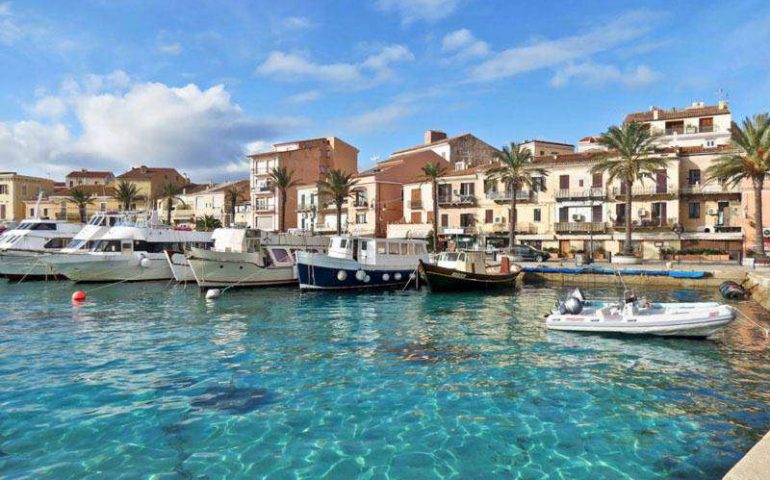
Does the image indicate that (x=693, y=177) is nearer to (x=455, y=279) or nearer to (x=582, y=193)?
(x=582, y=193)

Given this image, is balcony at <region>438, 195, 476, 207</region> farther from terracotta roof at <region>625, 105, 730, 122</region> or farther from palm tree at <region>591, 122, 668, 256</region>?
terracotta roof at <region>625, 105, 730, 122</region>

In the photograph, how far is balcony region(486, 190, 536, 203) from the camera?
53531 millimetres

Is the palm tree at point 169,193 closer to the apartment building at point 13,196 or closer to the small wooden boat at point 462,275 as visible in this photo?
the apartment building at point 13,196

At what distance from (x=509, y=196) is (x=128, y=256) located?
36.7 meters

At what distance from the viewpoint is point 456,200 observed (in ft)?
186

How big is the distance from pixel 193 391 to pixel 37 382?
12.4 ft

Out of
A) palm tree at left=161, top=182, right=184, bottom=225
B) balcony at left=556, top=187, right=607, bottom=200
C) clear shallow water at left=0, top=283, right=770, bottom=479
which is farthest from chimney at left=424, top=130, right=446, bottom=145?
clear shallow water at left=0, top=283, right=770, bottom=479

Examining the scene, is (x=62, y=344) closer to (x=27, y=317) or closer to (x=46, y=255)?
(x=27, y=317)

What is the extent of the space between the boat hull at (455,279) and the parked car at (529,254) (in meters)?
14.6

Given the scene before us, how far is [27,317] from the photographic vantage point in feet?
67.2

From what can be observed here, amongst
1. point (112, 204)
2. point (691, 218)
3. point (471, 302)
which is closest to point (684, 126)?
point (691, 218)

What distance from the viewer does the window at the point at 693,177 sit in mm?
47219

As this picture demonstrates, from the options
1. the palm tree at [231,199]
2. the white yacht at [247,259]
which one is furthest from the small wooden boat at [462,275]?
the palm tree at [231,199]

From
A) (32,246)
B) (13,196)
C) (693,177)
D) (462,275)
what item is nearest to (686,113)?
(693,177)
